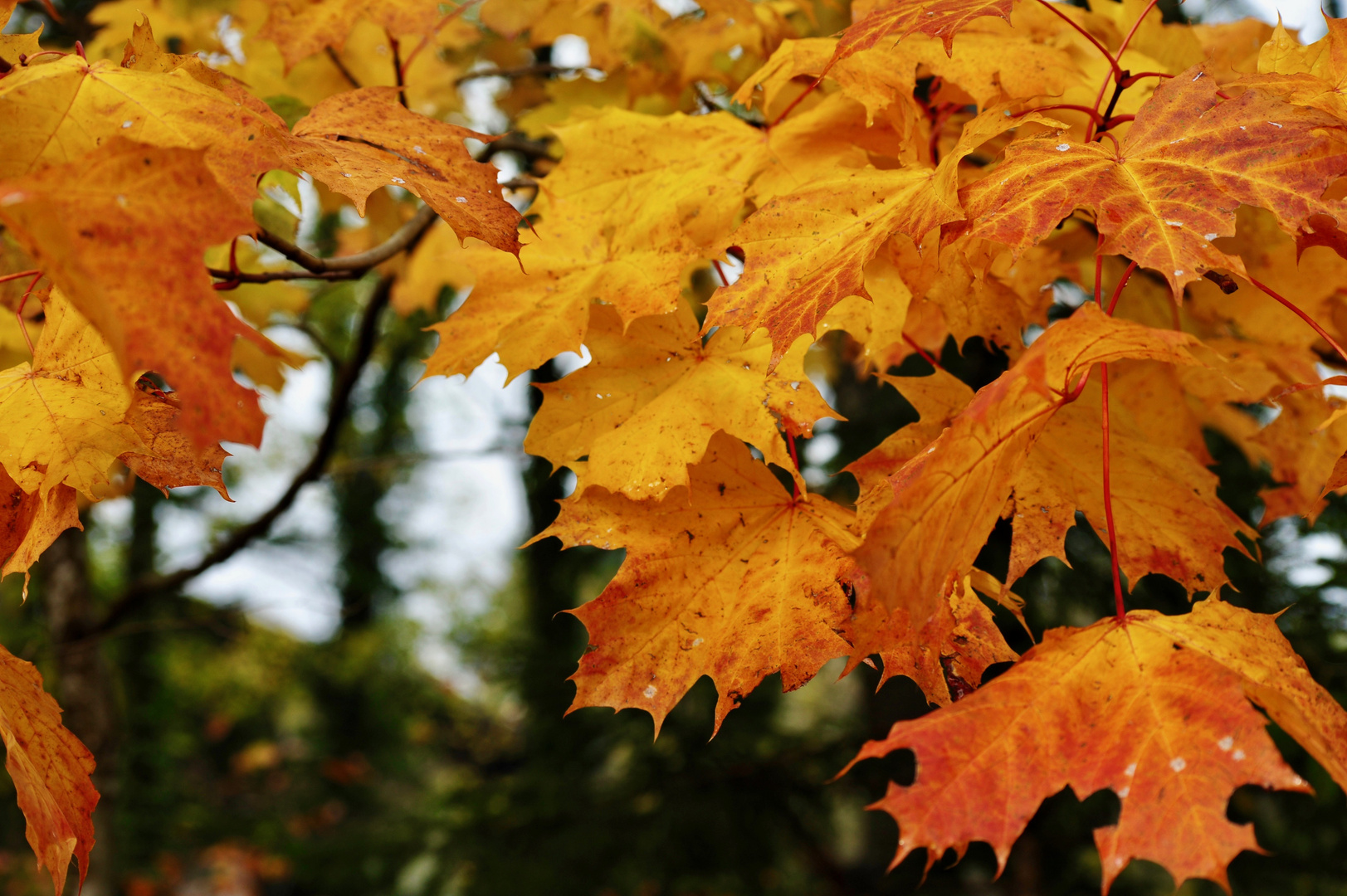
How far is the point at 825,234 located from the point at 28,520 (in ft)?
3.44

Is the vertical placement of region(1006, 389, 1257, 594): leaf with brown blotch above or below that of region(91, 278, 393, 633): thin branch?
above

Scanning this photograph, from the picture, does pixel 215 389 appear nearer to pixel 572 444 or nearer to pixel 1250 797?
pixel 572 444

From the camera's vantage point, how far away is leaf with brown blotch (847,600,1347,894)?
754 mm

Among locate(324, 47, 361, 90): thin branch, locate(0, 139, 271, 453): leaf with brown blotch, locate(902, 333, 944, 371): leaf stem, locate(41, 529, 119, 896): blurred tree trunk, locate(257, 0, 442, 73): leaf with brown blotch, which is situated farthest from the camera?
locate(41, 529, 119, 896): blurred tree trunk

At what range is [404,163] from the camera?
1.03 metres

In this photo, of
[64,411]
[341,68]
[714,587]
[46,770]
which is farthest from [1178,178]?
[341,68]

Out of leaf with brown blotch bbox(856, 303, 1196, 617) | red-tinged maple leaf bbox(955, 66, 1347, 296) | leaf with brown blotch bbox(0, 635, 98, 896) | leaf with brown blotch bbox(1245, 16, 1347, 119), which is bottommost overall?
leaf with brown blotch bbox(0, 635, 98, 896)

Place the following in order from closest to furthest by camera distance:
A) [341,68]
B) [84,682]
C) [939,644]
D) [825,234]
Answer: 1. [939,644]
2. [825,234]
3. [341,68]
4. [84,682]

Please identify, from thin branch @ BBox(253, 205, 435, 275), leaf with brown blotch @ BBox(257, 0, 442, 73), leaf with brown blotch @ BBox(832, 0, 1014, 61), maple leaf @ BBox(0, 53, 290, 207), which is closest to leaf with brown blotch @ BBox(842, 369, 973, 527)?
leaf with brown blotch @ BBox(832, 0, 1014, 61)

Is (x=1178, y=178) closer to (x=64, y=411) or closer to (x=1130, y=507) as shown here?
(x=1130, y=507)

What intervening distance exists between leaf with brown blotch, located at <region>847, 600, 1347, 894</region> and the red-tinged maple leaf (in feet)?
1.21

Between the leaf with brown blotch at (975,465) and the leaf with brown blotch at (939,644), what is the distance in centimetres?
10

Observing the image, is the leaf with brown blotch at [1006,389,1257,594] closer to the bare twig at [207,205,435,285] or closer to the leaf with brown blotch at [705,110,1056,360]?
the leaf with brown blotch at [705,110,1056,360]

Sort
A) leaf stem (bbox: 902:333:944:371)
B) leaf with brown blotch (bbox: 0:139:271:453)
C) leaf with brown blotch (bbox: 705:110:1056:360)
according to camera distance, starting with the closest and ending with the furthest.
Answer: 1. leaf with brown blotch (bbox: 0:139:271:453)
2. leaf with brown blotch (bbox: 705:110:1056:360)
3. leaf stem (bbox: 902:333:944:371)
